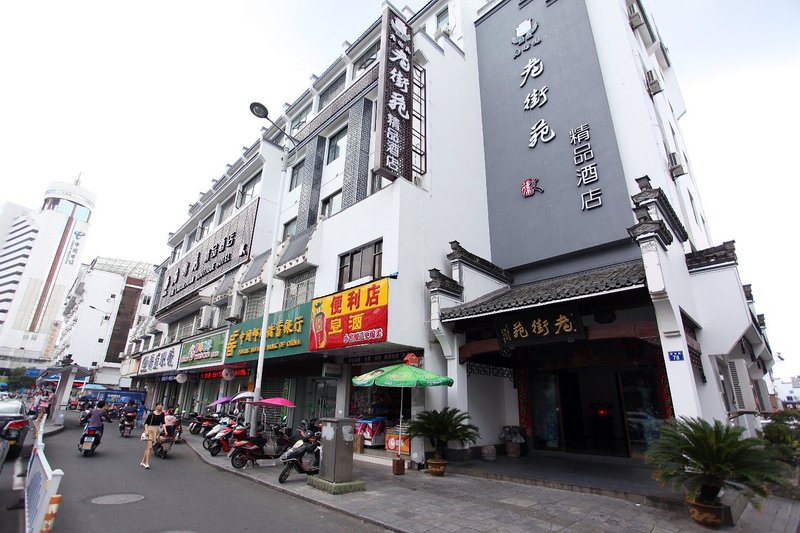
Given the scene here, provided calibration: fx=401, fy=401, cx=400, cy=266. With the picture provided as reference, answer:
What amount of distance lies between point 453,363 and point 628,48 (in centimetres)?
1334

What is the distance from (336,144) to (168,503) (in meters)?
17.8

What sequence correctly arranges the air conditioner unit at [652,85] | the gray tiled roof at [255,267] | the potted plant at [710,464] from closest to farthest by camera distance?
the potted plant at [710,464] → the air conditioner unit at [652,85] → the gray tiled roof at [255,267]

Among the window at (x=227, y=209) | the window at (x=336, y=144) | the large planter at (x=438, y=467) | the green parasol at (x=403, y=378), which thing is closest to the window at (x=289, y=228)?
the window at (x=336, y=144)

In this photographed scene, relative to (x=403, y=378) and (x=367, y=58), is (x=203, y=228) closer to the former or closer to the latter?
(x=367, y=58)

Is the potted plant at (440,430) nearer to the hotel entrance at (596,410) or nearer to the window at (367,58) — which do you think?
the hotel entrance at (596,410)

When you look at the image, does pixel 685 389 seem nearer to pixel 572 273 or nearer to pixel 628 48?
pixel 572 273

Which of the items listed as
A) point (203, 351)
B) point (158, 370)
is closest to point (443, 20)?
point (203, 351)

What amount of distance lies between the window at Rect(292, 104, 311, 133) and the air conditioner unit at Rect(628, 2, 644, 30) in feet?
58.3

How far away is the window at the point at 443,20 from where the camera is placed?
21359 mm

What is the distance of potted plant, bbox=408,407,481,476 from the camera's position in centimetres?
1125

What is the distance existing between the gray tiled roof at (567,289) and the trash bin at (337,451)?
187 inches

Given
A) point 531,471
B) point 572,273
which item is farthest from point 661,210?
point 531,471

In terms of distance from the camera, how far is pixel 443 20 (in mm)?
21688

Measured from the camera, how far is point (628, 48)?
1498 cm
